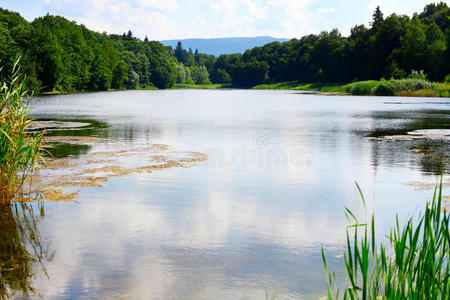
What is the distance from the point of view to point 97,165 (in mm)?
13148

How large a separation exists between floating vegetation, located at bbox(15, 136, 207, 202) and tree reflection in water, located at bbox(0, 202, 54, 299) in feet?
2.23

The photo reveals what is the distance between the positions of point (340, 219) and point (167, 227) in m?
2.98

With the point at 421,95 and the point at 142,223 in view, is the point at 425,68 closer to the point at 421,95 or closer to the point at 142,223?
the point at 421,95

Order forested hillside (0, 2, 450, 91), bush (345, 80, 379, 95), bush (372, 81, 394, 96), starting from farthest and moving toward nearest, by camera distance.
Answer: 1. forested hillside (0, 2, 450, 91)
2. bush (345, 80, 379, 95)
3. bush (372, 81, 394, 96)

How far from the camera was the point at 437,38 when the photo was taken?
94.8 meters

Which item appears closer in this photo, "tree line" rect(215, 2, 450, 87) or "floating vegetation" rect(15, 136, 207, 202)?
"floating vegetation" rect(15, 136, 207, 202)

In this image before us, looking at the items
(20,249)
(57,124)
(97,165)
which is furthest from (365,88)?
(20,249)

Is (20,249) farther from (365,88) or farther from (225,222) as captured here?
(365,88)

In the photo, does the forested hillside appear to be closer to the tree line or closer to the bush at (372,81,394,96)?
the tree line

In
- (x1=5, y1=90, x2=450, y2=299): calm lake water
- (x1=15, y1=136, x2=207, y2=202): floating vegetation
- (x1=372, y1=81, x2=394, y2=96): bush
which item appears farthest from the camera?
(x1=372, y1=81, x2=394, y2=96): bush

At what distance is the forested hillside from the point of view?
265ft

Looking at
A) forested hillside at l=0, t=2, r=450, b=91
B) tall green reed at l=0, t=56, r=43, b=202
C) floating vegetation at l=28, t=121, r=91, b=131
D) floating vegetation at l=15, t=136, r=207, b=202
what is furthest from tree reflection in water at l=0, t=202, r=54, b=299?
forested hillside at l=0, t=2, r=450, b=91

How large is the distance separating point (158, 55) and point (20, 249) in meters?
174

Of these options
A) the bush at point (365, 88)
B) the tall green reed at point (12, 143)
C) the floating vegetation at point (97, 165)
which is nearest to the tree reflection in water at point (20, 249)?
the tall green reed at point (12, 143)
